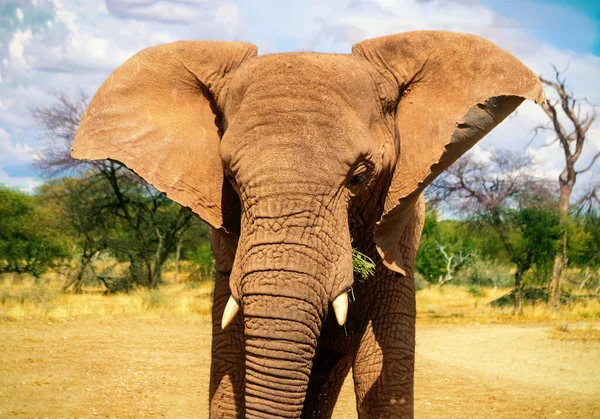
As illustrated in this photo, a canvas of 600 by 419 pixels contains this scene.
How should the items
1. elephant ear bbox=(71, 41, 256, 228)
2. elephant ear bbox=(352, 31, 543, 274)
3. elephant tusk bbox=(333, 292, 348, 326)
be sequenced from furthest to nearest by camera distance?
1. elephant ear bbox=(71, 41, 256, 228)
2. elephant ear bbox=(352, 31, 543, 274)
3. elephant tusk bbox=(333, 292, 348, 326)

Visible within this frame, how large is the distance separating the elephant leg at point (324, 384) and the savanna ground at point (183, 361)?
269 cm

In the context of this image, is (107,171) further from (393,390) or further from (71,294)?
(393,390)

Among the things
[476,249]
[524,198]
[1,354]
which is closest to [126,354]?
[1,354]

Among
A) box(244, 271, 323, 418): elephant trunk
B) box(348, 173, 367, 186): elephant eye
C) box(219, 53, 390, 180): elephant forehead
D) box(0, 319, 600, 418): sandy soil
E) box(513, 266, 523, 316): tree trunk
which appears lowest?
box(0, 319, 600, 418): sandy soil

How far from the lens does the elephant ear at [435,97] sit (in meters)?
3.85

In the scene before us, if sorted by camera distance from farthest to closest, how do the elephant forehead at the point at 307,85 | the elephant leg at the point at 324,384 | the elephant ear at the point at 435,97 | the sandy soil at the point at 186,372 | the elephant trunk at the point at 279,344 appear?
the sandy soil at the point at 186,372, the elephant leg at the point at 324,384, the elephant ear at the point at 435,97, the elephant forehead at the point at 307,85, the elephant trunk at the point at 279,344

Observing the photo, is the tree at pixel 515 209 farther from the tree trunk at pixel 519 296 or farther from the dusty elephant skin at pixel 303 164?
the dusty elephant skin at pixel 303 164

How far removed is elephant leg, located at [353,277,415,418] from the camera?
14.5ft

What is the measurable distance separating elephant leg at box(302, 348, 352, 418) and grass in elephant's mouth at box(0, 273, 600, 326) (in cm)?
1056

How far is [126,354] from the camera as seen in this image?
11.6m

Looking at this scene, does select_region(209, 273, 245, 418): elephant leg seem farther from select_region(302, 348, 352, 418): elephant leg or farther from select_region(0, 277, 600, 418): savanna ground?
select_region(0, 277, 600, 418): savanna ground

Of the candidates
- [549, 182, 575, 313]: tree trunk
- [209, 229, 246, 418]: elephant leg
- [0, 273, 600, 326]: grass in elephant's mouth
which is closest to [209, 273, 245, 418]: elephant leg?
[209, 229, 246, 418]: elephant leg

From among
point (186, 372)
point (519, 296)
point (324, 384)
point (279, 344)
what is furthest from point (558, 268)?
point (279, 344)

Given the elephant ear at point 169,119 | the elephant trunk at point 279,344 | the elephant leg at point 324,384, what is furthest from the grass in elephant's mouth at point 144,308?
the elephant trunk at point 279,344
